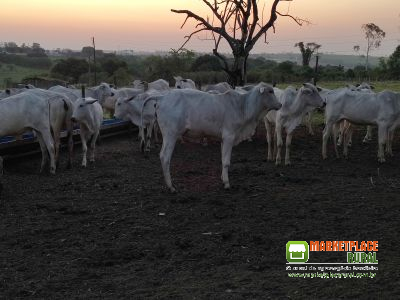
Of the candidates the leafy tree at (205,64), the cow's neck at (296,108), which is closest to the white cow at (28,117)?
the cow's neck at (296,108)

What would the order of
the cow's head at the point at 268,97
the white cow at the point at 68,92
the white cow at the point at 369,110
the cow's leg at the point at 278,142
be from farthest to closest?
1. the white cow at the point at 68,92
2. the white cow at the point at 369,110
3. the cow's leg at the point at 278,142
4. the cow's head at the point at 268,97

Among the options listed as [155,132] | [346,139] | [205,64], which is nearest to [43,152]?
[155,132]

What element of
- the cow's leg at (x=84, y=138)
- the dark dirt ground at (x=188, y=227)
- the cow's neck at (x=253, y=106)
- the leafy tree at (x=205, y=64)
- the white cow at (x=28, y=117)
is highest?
the leafy tree at (x=205, y=64)

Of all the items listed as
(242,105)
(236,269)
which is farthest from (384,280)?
(242,105)

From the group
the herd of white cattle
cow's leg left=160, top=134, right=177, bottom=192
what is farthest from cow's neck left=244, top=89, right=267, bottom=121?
cow's leg left=160, top=134, right=177, bottom=192

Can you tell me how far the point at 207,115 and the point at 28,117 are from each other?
3.77 meters

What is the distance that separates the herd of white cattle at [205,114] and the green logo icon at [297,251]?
10.6 feet

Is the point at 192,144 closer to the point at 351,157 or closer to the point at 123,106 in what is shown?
the point at 123,106

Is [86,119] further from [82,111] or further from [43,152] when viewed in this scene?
[43,152]

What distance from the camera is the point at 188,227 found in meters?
6.80

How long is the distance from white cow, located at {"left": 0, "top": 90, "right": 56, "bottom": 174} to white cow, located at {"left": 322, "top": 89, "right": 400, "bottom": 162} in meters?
6.28

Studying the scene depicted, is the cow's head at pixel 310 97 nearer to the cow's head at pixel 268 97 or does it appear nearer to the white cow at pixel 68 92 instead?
the cow's head at pixel 268 97

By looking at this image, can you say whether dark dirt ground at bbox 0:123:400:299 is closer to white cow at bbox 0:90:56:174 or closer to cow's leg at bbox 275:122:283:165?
cow's leg at bbox 275:122:283:165

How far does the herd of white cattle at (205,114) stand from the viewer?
29.0 ft
